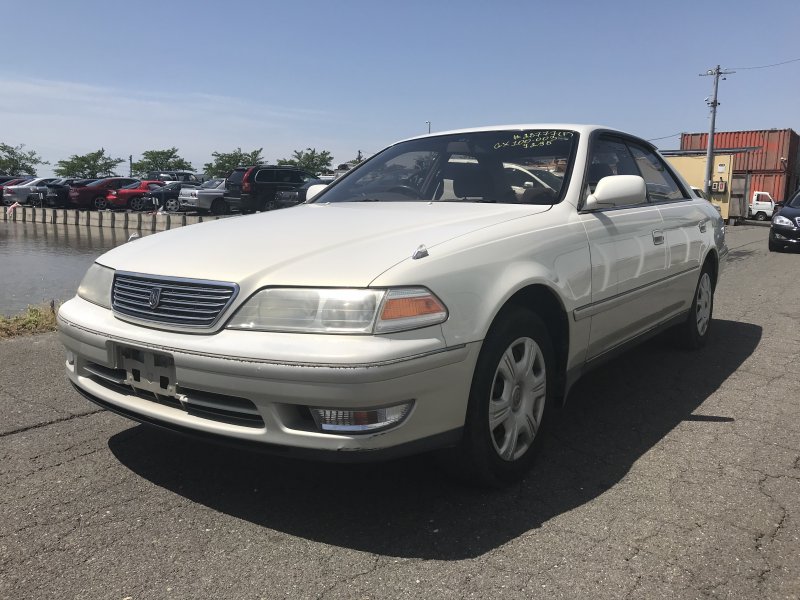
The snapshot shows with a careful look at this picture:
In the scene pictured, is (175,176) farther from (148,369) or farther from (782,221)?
(148,369)

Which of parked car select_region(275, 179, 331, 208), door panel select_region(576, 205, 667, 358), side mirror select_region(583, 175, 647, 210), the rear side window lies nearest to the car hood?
side mirror select_region(583, 175, 647, 210)

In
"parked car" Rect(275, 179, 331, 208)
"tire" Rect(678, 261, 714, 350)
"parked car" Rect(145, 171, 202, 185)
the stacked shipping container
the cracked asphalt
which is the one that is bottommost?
the cracked asphalt

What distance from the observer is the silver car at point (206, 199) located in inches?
944

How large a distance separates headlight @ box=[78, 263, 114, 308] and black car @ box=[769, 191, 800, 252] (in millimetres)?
14426

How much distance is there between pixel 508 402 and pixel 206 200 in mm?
22869

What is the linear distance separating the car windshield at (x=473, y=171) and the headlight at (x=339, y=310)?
129cm

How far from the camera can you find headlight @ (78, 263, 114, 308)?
9.24ft

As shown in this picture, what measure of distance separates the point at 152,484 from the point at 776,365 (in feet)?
14.2

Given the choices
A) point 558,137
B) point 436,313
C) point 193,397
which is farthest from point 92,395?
point 558,137

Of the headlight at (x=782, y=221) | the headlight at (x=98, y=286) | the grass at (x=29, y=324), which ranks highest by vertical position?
the headlight at (x=782, y=221)

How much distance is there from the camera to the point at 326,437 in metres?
2.25

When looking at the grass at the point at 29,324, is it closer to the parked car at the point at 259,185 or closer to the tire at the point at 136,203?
the parked car at the point at 259,185

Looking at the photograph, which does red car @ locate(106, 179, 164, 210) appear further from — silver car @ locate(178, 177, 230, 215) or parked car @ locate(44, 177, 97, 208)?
silver car @ locate(178, 177, 230, 215)

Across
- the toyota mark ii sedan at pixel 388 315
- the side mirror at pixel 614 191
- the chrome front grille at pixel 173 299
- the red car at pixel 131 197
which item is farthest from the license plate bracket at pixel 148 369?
the red car at pixel 131 197
